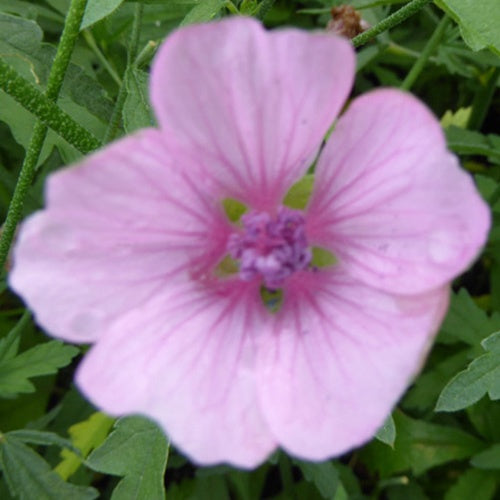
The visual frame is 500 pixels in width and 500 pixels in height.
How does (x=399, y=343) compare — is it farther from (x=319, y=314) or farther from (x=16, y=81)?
(x=16, y=81)

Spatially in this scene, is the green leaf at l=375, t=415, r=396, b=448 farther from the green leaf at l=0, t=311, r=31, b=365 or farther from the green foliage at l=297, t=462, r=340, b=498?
the green leaf at l=0, t=311, r=31, b=365

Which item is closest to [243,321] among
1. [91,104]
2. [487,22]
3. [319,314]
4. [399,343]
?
[319,314]

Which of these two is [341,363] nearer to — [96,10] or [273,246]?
[273,246]

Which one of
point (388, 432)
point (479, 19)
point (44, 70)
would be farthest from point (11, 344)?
point (479, 19)

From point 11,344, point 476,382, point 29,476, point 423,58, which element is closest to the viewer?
point 476,382

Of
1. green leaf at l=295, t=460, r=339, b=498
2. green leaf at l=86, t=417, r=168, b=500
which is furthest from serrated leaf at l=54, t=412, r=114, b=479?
green leaf at l=295, t=460, r=339, b=498

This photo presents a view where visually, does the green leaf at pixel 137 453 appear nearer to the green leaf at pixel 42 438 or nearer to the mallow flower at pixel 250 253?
the green leaf at pixel 42 438
